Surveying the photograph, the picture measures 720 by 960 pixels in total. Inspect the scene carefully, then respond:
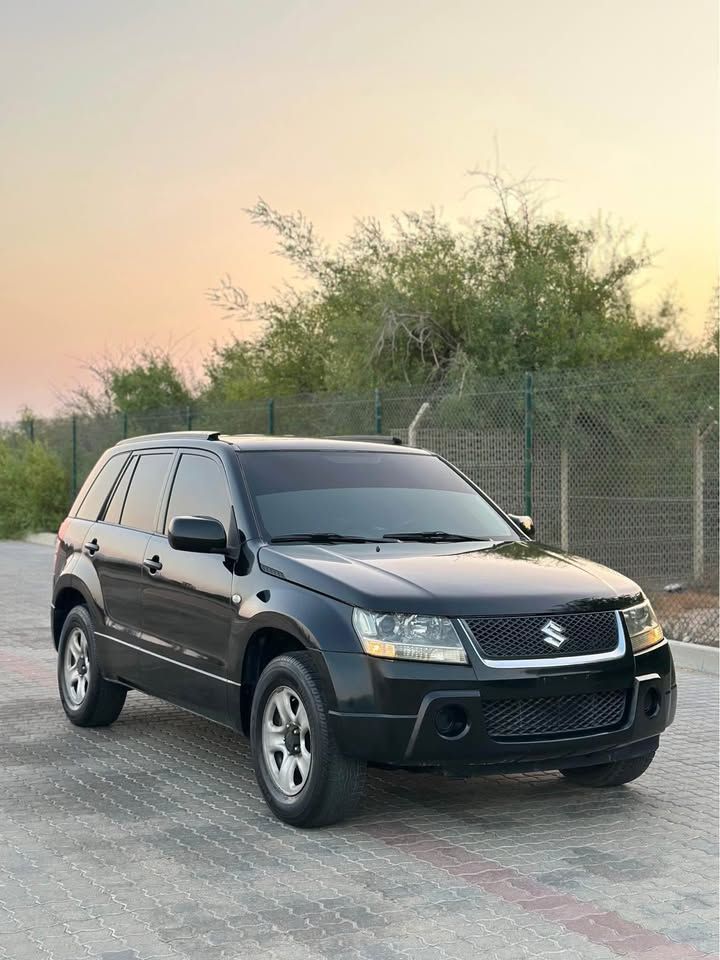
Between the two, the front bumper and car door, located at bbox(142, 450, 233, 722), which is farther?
car door, located at bbox(142, 450, 233, 722)

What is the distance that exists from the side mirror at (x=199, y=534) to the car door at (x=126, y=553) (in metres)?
0.96

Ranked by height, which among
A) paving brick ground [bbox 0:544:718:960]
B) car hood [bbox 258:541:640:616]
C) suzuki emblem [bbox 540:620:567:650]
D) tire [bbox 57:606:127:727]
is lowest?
paving brick ground [bbox 0:544:718:960]

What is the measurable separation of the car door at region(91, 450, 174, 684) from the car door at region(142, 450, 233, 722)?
0.15 m

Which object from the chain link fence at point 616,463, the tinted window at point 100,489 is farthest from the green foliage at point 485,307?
the tinted window at point 100,489

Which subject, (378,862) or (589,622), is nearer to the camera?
(378,862)

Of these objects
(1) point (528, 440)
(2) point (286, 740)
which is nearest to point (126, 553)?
(2) point (286, 740)

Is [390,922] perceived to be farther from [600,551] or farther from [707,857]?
[600,551]

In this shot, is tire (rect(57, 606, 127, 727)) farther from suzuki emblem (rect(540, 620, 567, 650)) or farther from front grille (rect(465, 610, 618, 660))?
suzuki emblem (rect(540, 620, 567, 650))

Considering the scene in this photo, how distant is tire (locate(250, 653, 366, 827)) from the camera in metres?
5.89

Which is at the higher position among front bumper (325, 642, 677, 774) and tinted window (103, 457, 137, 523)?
tinted window (103, 457, 137, 523)

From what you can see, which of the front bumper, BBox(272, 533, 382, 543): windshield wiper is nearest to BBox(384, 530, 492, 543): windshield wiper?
BBox(272, 533, 382, 543): windshield wiper

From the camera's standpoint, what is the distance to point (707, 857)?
5.79 meters

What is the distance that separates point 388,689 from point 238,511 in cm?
159

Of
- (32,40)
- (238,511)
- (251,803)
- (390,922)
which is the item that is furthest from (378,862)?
(32,40)
